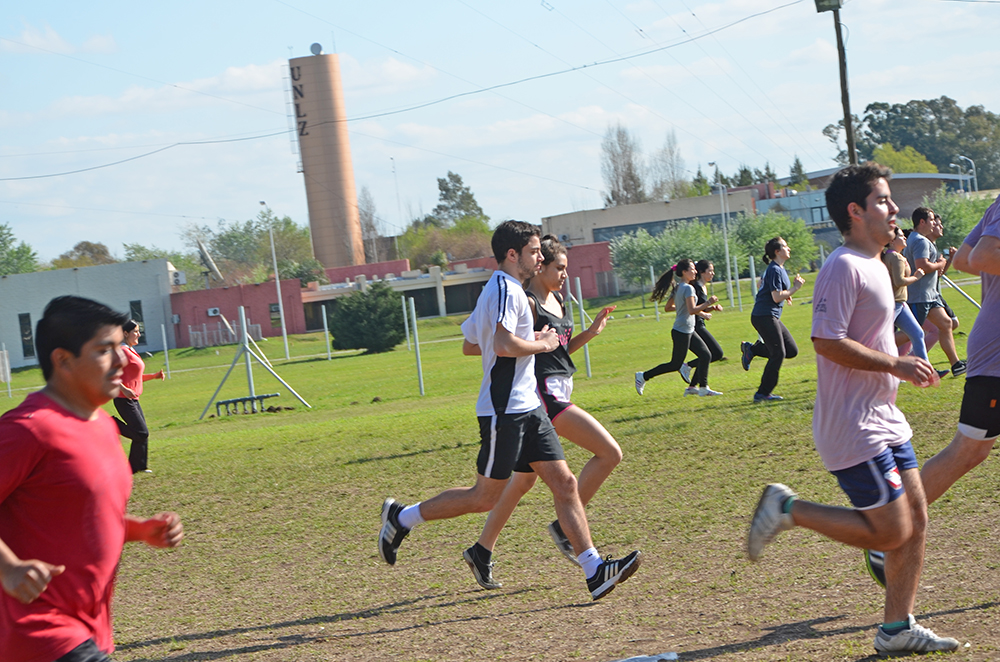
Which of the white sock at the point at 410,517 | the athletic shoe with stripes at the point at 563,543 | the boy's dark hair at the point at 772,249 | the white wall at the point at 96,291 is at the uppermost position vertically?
the white wall at the point at 96,291

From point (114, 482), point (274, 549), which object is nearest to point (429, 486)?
point (274, 549)

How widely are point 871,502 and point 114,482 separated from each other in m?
2.77

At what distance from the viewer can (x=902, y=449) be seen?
13.0 feet

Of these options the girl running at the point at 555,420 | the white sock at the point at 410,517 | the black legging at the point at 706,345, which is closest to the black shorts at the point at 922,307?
the black legging at the point at 706,345

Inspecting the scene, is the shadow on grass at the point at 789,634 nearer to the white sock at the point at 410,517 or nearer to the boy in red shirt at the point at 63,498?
the white sock at the point at 410,517

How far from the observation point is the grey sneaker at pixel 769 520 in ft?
13.4

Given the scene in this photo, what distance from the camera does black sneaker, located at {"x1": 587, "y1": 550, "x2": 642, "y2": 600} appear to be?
505cm

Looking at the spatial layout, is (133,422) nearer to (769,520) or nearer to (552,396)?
(552,396)

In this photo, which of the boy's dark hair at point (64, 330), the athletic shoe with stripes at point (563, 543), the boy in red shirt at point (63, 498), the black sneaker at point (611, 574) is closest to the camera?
the boy in red shirt at point (63, 498)

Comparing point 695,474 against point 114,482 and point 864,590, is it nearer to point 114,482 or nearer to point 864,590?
point 864,590

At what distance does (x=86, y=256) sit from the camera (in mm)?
127188

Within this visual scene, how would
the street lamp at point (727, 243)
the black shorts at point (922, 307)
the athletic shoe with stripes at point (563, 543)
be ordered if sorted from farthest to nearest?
the street lamp at point (727, 243) < the black shorts at point (922, 307) < the athletic shoe with stripes at point (563, 543)

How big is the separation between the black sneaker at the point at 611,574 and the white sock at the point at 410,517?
3.79 feet

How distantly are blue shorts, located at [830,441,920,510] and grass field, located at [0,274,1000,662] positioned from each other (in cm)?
65
